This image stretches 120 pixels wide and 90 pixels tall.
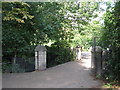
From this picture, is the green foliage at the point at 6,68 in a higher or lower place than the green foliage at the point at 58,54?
lower

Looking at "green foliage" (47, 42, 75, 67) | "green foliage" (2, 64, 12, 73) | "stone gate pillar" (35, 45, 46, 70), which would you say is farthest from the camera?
"green foliage" (47, 42, 75, 67)

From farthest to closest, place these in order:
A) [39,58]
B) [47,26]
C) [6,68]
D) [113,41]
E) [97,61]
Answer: [47,26], [39,58], [6,68], [97,61], [113,41]

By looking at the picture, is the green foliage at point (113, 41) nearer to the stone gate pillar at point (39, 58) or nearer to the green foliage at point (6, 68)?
the stone gate pillar at point (39, 58)

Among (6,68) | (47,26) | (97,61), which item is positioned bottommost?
(6,68)

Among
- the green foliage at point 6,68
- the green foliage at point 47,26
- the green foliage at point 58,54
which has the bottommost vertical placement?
the green foliage at point 6,68

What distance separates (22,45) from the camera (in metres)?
9.21

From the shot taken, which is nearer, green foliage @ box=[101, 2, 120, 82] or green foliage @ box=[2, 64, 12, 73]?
green foliage @ box=[101, 2, 120, 82]

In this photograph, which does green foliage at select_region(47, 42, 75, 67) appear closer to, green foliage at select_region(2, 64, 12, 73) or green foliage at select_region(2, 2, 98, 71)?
green foliage at select_region(2, 2, 98, 71)

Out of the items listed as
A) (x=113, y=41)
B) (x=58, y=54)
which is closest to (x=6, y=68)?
(x=58, y=54)

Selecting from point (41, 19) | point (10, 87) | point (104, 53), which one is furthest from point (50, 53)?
point (10, 87)

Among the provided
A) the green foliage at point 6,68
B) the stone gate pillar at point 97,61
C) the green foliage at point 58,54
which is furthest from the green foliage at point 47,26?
the stone gate pillar at point 97,61

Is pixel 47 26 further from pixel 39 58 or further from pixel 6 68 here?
pixel 6 68

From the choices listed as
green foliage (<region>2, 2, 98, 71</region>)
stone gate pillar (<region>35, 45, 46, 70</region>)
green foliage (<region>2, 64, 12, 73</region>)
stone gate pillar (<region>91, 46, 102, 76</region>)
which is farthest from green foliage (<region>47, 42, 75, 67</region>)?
stone gate pillar (<region>91, 46, 102, 76</region>)

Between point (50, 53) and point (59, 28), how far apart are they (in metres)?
1.97
